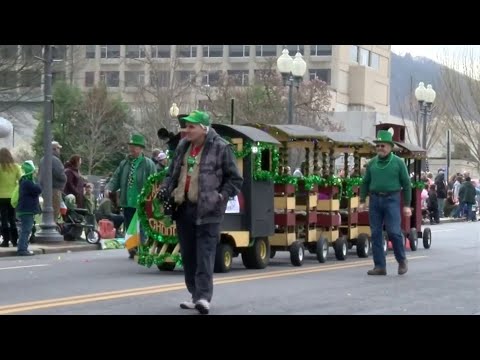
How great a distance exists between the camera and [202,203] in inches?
413

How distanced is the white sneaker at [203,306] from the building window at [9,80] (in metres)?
31.1

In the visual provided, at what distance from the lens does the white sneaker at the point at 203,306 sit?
34.5ft

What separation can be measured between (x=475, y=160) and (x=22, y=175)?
57254mm

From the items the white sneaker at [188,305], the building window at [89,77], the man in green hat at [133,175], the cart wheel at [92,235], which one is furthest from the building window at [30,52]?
the building window at [89,77]

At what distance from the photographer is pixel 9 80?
4084cm

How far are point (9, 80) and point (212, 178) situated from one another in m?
31.6

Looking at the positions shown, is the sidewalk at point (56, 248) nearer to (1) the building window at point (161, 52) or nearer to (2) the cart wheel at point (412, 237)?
(2) the cart wheel at point (412, 237)

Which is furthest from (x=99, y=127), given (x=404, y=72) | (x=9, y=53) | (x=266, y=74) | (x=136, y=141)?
(x=404, y=72)

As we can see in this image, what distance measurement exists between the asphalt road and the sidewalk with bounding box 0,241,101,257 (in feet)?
2.55

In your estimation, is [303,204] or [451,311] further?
[303,204]
